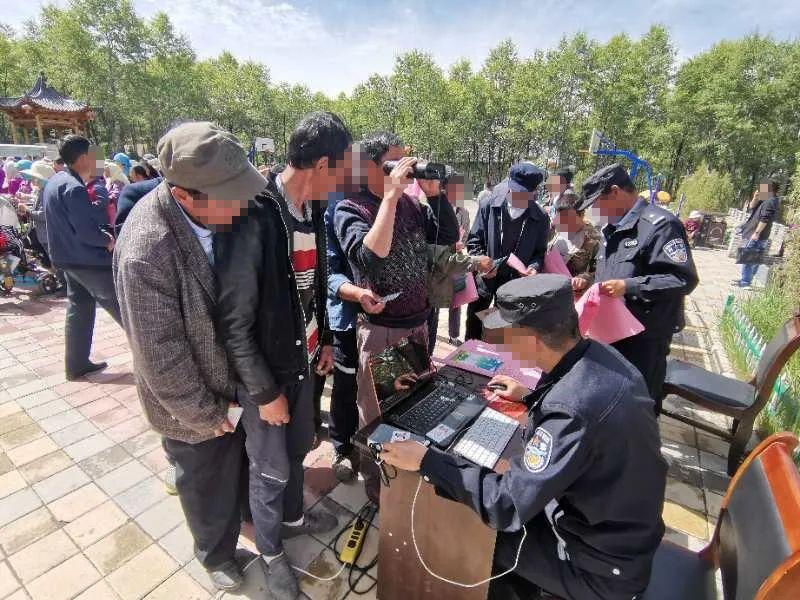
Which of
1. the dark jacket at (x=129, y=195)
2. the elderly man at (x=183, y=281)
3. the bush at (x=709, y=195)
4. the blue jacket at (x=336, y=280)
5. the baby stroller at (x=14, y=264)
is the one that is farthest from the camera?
the bush at (x=709, y=195)

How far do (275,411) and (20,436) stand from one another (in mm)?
2582

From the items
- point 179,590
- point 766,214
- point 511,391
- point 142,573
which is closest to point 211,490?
point 179,590

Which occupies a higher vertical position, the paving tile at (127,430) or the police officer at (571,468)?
the police officer at (571,468)

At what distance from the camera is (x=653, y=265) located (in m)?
2.56

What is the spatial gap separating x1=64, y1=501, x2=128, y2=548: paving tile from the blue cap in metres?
3.40

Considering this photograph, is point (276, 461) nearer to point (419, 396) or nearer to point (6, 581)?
point (419, 396)

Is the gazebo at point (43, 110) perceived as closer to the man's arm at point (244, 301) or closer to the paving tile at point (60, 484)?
the paving tile at point (60, 484)

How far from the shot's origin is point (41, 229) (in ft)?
18.5

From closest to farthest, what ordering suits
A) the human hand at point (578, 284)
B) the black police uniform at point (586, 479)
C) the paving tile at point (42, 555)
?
the black police uniform at point (586, 479) → the paving tile at point (42, 555) → the human hand at point (578, 284)

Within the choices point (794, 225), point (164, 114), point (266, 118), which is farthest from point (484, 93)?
point (794, 225)

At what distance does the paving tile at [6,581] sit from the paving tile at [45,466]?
652 millimetres

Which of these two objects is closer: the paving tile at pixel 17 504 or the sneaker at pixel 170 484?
the paving tile at pixel 17 504

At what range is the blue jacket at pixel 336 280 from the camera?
2.36 meters

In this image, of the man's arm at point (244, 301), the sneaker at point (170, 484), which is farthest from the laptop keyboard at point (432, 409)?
the sneaker at point (170, 484)
